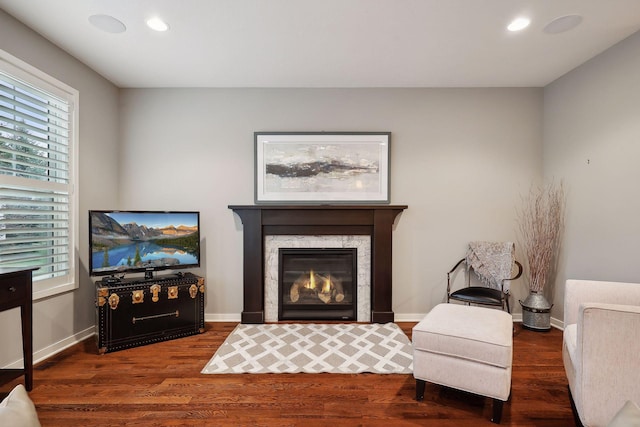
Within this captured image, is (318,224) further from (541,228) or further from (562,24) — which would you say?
(562,24)

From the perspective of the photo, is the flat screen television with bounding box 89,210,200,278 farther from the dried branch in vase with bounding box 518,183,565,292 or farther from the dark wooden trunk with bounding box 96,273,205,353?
the dried branch in vase with bounding box 518,183,565,292

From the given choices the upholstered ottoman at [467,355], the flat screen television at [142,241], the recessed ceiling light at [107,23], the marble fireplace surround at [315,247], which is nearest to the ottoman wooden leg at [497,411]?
the upholstered ottoman at [467,355]

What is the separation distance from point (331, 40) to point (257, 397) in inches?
108

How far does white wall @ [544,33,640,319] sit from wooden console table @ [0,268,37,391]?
4.58 metres

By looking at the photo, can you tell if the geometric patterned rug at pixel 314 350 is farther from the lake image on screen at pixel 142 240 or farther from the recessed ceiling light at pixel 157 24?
the recessed ceiling light at pixel 157 24

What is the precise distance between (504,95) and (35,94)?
4.52m

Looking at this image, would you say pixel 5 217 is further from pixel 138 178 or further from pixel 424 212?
pixel 424 212

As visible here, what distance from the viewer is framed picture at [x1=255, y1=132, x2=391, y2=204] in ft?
11.0

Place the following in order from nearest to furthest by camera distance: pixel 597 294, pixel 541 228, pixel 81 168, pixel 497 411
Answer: pixel 497 411, pixel 597 294, pixel 81 168, pixel 541 228

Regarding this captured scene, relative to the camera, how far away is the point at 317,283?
347 centimetres

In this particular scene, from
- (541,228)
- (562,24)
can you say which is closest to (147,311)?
(541,228)

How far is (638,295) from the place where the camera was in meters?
1.86

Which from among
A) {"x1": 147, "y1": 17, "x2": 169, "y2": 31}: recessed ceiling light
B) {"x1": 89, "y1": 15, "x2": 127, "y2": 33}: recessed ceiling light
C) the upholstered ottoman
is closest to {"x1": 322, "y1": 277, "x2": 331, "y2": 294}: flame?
the upholstered ottoman

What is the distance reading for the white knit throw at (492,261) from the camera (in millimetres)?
3035
